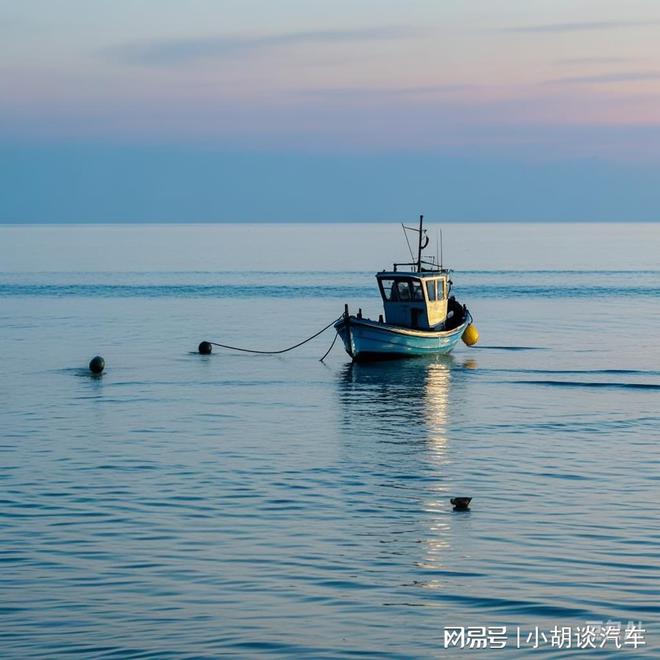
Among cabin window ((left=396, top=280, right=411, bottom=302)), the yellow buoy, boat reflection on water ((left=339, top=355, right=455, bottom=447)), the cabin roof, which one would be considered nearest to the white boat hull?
boat reflection on water ((left=339, top=355, right=455, bottom=447))

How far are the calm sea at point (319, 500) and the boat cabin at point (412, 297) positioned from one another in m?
1.91

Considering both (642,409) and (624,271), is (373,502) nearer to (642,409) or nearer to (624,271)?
(642,409)

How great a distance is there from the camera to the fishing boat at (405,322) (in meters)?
50.2

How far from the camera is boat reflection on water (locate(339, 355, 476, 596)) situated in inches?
797

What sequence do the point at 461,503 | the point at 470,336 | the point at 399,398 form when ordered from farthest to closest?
the point at 470,336, the point at 399,398, the point at 461,503

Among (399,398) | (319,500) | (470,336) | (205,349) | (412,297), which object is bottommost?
(399,398)

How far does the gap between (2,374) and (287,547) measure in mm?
29978

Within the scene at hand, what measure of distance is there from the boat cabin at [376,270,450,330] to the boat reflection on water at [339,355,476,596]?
1.78 m

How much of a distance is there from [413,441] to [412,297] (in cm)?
2062

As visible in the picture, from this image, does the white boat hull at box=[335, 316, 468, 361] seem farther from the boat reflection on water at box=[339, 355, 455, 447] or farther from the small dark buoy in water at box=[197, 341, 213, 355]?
the small dark buoy in water at box=[197, 341, 213, 355]

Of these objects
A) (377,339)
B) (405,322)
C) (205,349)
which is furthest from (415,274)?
(205,349)

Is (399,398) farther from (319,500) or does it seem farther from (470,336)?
(319,500)

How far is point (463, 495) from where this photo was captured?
2392cm

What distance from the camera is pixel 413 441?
3127cm
